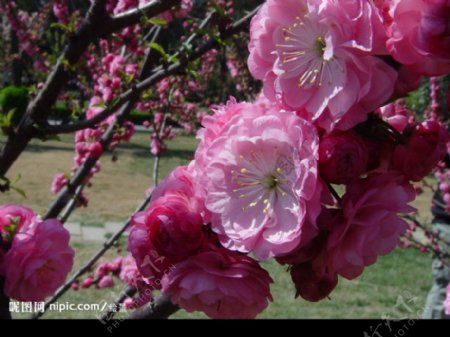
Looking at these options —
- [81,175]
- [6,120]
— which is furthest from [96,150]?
[6,120]

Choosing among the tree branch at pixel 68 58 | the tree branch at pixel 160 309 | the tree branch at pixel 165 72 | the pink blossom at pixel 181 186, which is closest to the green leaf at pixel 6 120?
the tree branch at pixel 68 58

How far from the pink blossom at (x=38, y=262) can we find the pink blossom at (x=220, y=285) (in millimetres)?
446

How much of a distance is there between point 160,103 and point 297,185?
5.30 m

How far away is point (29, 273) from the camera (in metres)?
1.16

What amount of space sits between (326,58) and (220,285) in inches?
13.6

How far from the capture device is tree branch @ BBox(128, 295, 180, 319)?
1.08 metres

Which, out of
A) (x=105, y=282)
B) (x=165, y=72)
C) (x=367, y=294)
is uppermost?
(x=165, y=72)

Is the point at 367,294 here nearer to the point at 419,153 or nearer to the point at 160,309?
the point at 160,309

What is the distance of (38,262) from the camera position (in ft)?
3.97

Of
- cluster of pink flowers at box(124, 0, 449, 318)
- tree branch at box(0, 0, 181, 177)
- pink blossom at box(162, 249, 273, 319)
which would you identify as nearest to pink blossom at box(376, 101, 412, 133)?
cluster of pink flowers at box(124, 0, 449, 318)
